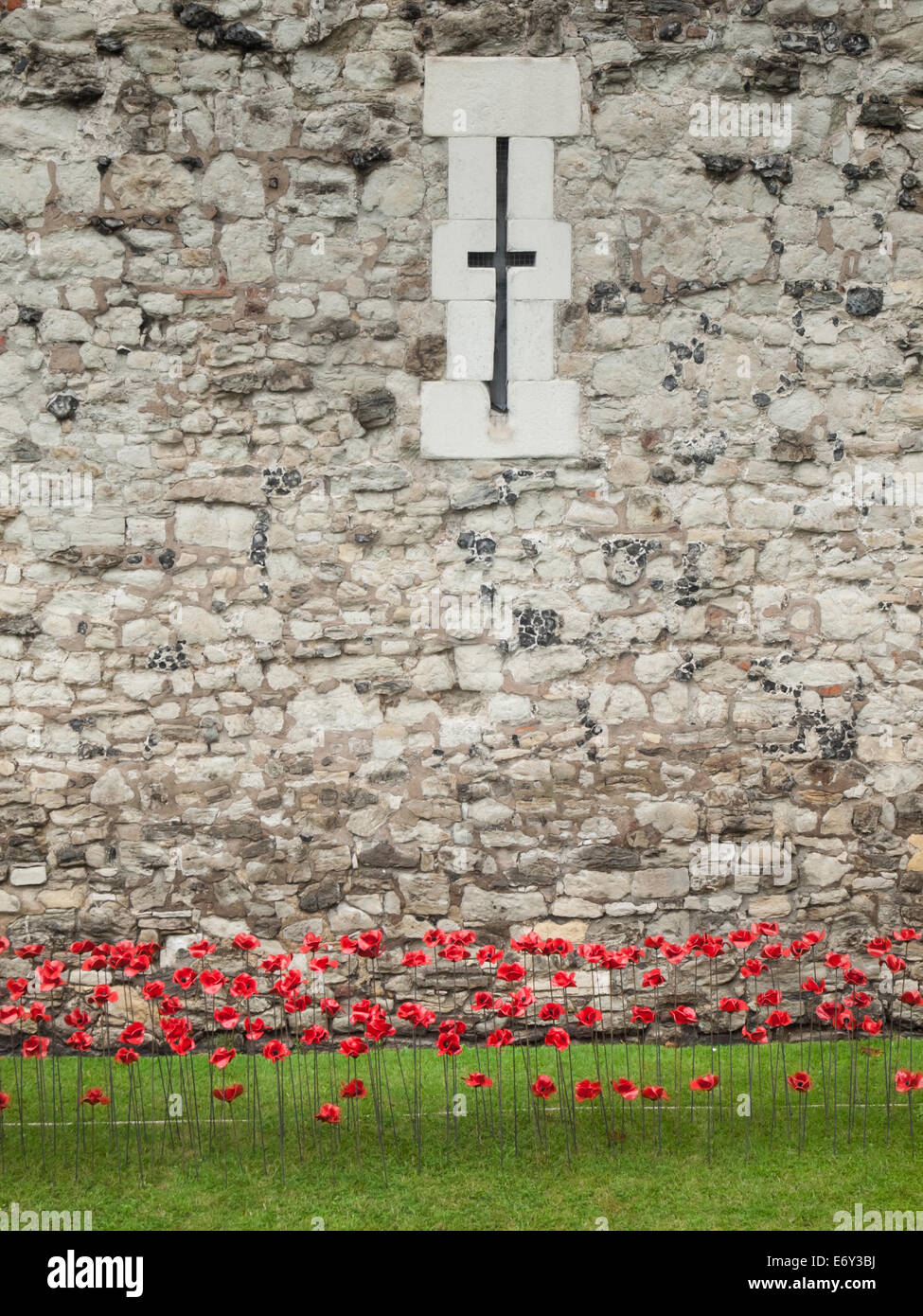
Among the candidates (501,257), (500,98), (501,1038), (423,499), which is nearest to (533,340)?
(501,257)

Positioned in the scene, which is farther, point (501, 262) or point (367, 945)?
point (501, 262)

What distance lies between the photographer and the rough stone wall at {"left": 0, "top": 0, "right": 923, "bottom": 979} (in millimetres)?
4695

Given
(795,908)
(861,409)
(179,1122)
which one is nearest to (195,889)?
(179,1122)

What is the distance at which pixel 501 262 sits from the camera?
472 cm

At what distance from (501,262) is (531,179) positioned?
0.37 metres

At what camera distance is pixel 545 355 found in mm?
4727

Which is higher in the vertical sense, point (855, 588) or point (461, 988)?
point (855, 588)

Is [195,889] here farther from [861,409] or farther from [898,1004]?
[861,409]

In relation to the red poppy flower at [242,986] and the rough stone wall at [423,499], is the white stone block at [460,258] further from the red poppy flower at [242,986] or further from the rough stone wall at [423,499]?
the red poppy flower at [242,986]

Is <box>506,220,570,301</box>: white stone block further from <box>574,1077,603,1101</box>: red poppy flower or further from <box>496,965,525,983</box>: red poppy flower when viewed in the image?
<box>574,1077,603,1101</box>: red poppy flower

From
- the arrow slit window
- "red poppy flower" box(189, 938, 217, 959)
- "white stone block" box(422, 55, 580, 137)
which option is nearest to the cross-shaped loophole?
the arrow slit window

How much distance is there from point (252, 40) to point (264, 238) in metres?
0.81

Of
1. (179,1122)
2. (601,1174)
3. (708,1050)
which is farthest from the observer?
(708,1050)

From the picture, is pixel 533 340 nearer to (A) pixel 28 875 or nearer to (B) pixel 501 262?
(B) pixel 501 262
